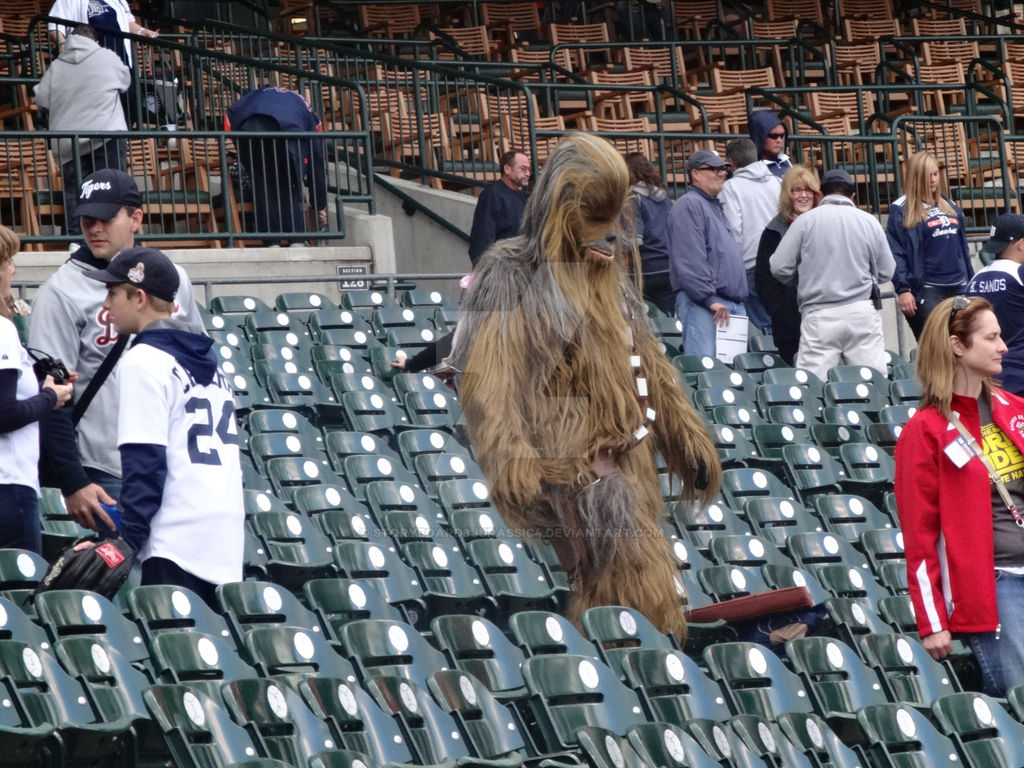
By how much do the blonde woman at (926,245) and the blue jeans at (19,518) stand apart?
20.4 ft

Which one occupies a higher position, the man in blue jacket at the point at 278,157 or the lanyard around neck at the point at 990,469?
the man in blue jacket at the point at 278,157

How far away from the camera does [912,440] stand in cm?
520

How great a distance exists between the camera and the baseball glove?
15.1 ft

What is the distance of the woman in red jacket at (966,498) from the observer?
5121 millimetres

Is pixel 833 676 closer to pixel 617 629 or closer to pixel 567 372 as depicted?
pixel 617 629

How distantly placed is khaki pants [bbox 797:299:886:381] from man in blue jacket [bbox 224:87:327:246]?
3.33 metres

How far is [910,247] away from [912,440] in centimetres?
552

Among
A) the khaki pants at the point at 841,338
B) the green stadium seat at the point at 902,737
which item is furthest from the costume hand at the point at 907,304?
the green stadium seat at the point at 902,737

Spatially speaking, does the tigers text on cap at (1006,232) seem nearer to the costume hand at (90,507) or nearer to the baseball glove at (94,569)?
the costume hand at (90,507)

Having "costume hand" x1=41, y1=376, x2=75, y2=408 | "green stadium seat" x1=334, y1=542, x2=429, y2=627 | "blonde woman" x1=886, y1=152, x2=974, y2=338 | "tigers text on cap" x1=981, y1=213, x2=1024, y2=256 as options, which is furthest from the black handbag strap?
"blonde woman" x1=886, y1=152, x2=974, y2=338

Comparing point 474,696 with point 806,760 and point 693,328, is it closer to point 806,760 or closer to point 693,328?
point 806,760


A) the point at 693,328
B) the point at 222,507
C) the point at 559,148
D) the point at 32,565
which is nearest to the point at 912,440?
the point at 559,148

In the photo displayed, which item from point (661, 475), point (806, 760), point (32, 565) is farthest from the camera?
point (661, 475)

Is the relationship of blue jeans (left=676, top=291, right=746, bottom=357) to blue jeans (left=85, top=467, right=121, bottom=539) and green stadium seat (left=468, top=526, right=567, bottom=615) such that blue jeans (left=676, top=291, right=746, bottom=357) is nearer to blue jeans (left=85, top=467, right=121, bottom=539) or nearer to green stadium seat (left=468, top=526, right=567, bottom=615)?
green stadium seat (left=468, top=526, right=567, bottom=615)
